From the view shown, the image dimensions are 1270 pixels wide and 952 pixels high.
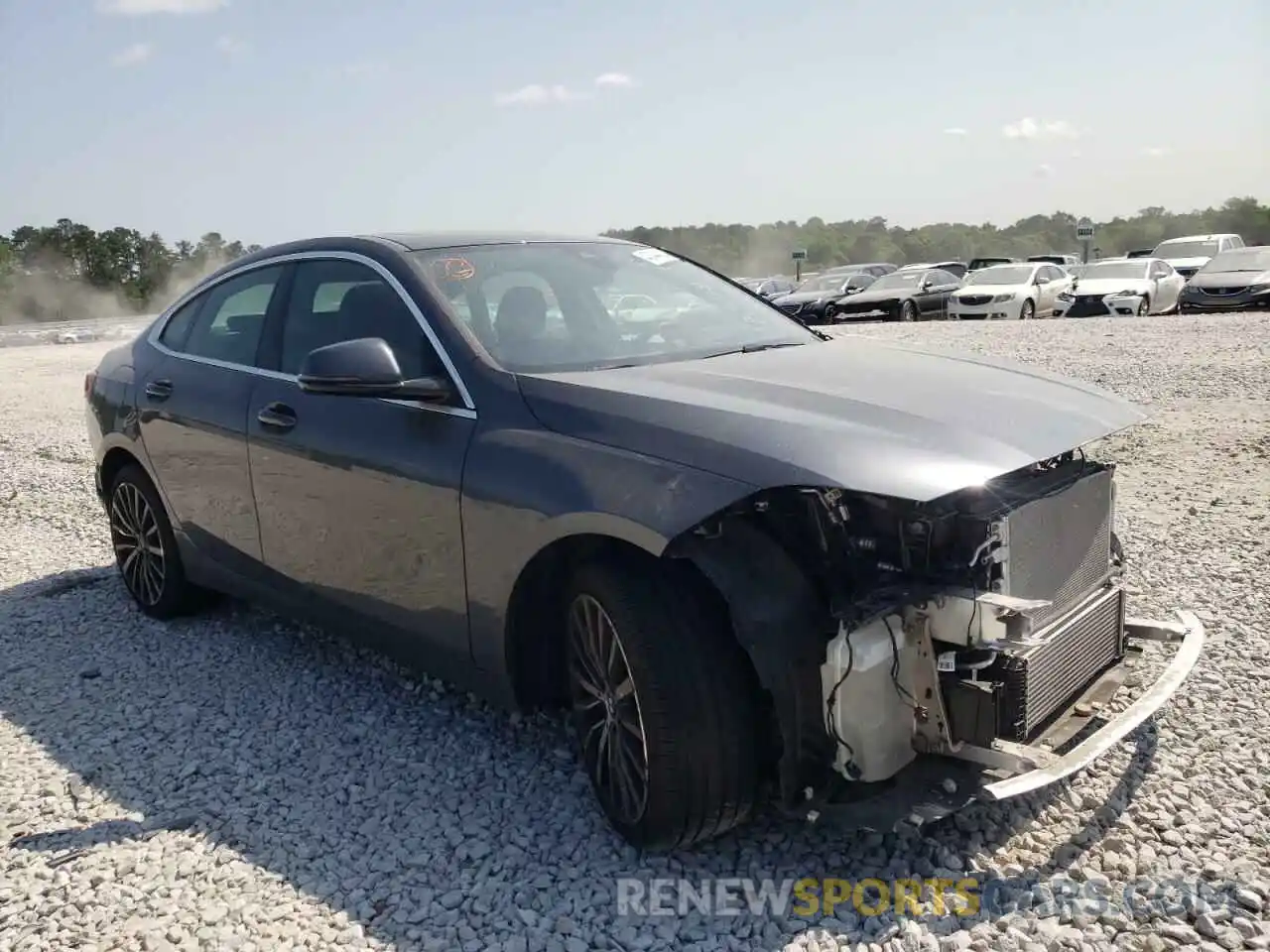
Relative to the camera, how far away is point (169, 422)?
4.89m

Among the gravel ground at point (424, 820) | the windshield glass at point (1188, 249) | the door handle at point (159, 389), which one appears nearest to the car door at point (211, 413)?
the door handle at point (159, 389)

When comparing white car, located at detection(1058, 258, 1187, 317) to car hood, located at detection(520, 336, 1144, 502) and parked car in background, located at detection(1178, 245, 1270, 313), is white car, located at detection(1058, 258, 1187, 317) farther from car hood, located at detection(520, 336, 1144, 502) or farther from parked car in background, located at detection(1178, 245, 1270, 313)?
car hood, located at detection(520, 336, 1144, 502)

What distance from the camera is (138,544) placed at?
5.38 meters

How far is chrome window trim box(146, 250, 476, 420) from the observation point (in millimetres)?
3486

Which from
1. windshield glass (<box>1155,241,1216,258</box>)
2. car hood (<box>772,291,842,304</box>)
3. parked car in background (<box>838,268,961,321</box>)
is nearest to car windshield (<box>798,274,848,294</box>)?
car hood (<box>772,291,842,304</box>)

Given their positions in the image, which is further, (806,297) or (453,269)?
(806,297)

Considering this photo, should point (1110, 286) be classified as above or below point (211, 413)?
below

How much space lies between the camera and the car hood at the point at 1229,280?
64.4 ft

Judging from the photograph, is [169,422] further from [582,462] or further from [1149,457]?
[1149,457]

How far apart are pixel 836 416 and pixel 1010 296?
21006 mm

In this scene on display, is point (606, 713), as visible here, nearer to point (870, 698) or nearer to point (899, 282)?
point (870, 698)

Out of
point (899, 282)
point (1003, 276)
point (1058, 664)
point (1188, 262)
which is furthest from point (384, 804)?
point (1188, 262)

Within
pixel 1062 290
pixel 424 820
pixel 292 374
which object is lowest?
pixel 424 820

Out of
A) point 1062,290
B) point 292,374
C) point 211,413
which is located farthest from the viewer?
point 1062,290
